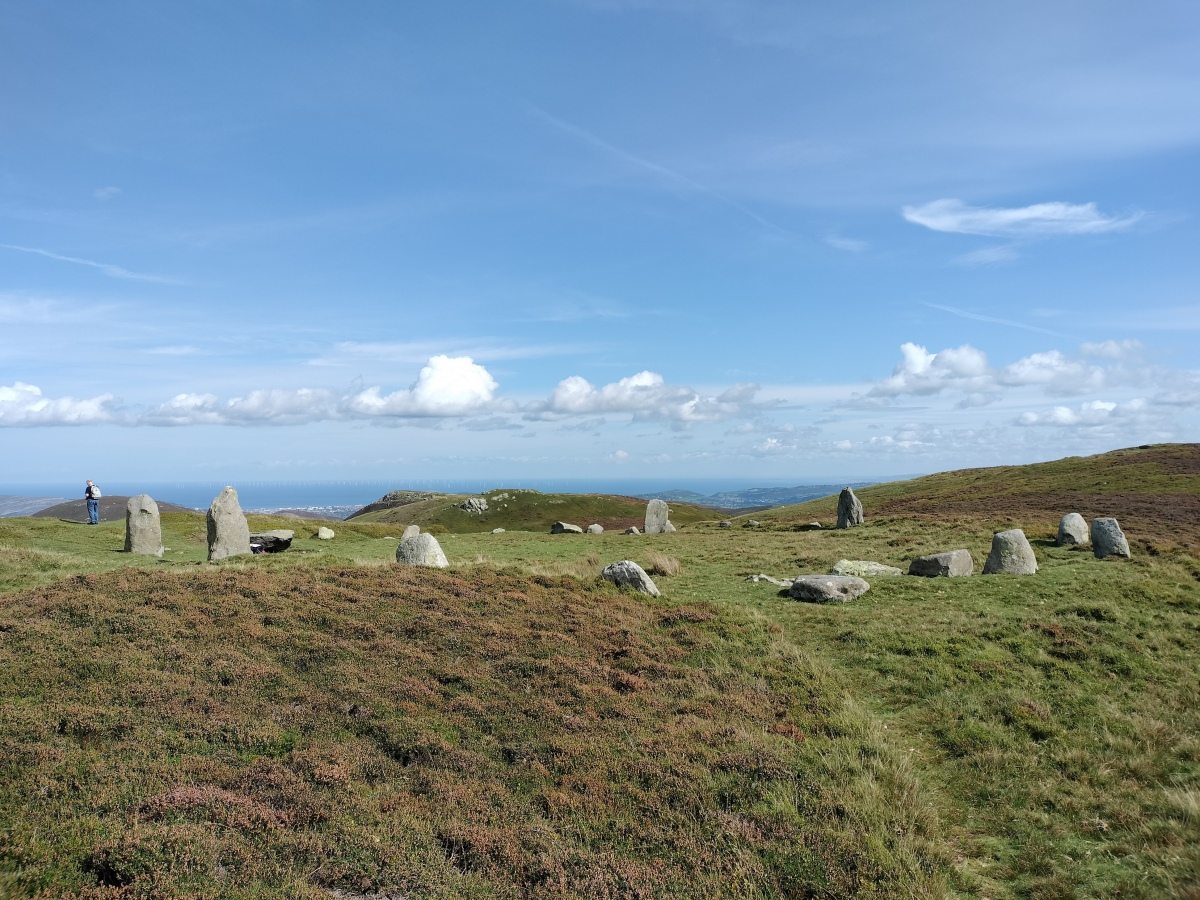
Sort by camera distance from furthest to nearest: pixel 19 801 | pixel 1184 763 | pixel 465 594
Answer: pixel 465 594 → pixel 1184 763 → pixel 19 801

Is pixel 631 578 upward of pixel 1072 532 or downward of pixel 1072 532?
downward

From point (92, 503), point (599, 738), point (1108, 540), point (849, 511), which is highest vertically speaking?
point (92, 503)

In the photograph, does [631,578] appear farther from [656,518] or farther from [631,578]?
[656,518]

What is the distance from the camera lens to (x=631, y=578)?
26.9m

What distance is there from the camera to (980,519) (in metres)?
48.0

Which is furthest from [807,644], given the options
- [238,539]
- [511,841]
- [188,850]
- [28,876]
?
[238,539]

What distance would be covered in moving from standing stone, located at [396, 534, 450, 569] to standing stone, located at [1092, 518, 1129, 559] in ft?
101

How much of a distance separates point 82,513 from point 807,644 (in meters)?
166

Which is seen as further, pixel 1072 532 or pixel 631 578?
pixel 1072 532

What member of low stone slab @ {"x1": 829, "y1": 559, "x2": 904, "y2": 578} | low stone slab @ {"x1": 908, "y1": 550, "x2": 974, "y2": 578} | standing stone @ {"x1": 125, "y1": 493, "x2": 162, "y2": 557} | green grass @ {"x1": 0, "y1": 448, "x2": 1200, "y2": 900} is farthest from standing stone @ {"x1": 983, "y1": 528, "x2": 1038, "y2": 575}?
standing stone @ {"x1": 125, "y1": 493, "x2": 162, "y2": 557}

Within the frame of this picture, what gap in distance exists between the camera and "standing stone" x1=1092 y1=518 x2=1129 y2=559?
3009 cm

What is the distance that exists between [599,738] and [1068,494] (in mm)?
79107

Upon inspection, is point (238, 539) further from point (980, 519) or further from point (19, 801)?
point (980, 519)

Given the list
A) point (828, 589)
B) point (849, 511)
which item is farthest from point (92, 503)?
point (849, 511)
